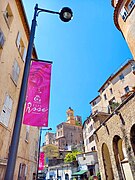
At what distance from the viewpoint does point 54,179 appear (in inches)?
1512

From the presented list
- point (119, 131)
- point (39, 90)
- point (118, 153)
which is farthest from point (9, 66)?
point (118, 153)

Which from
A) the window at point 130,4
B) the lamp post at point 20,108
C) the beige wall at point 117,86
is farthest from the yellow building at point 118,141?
the beige wall at point 117,86

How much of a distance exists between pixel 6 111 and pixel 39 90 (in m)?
4.32

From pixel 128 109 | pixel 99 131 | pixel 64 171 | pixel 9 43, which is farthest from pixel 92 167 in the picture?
pixel 9 43

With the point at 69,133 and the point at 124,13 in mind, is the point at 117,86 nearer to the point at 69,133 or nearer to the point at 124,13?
the point at 124,13

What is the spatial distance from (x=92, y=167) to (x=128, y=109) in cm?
2053

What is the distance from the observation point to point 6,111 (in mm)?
9109

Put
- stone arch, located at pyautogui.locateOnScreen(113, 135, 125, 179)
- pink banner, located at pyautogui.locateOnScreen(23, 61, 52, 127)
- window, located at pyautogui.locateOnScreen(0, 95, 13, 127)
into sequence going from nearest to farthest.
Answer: pink banner, located at pyautogui.locateOnScreen(23, 61, 52, 127)
window, located at pyautogui.locateOnScreen(0, 95, 13, 127)
stone arch, located at pyautogui.locateOnScreen(113, 135, 125, 179)

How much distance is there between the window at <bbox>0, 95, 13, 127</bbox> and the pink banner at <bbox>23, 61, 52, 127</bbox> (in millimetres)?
3470

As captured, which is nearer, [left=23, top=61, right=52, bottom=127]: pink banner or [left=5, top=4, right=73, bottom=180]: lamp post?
[left=5, top=4, right=73, bottom=180]: lamp post

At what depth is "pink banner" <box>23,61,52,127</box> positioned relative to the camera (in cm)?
575

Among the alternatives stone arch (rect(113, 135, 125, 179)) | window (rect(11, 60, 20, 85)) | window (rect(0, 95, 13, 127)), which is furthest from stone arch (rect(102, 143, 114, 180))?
window (rect(11, 60, 20, 85))

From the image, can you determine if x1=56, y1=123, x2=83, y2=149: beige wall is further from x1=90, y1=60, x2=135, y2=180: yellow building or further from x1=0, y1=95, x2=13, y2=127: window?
x1=0, y1=95, x2=13, y2=127: window

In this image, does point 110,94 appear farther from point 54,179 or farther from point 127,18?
point 54,179
